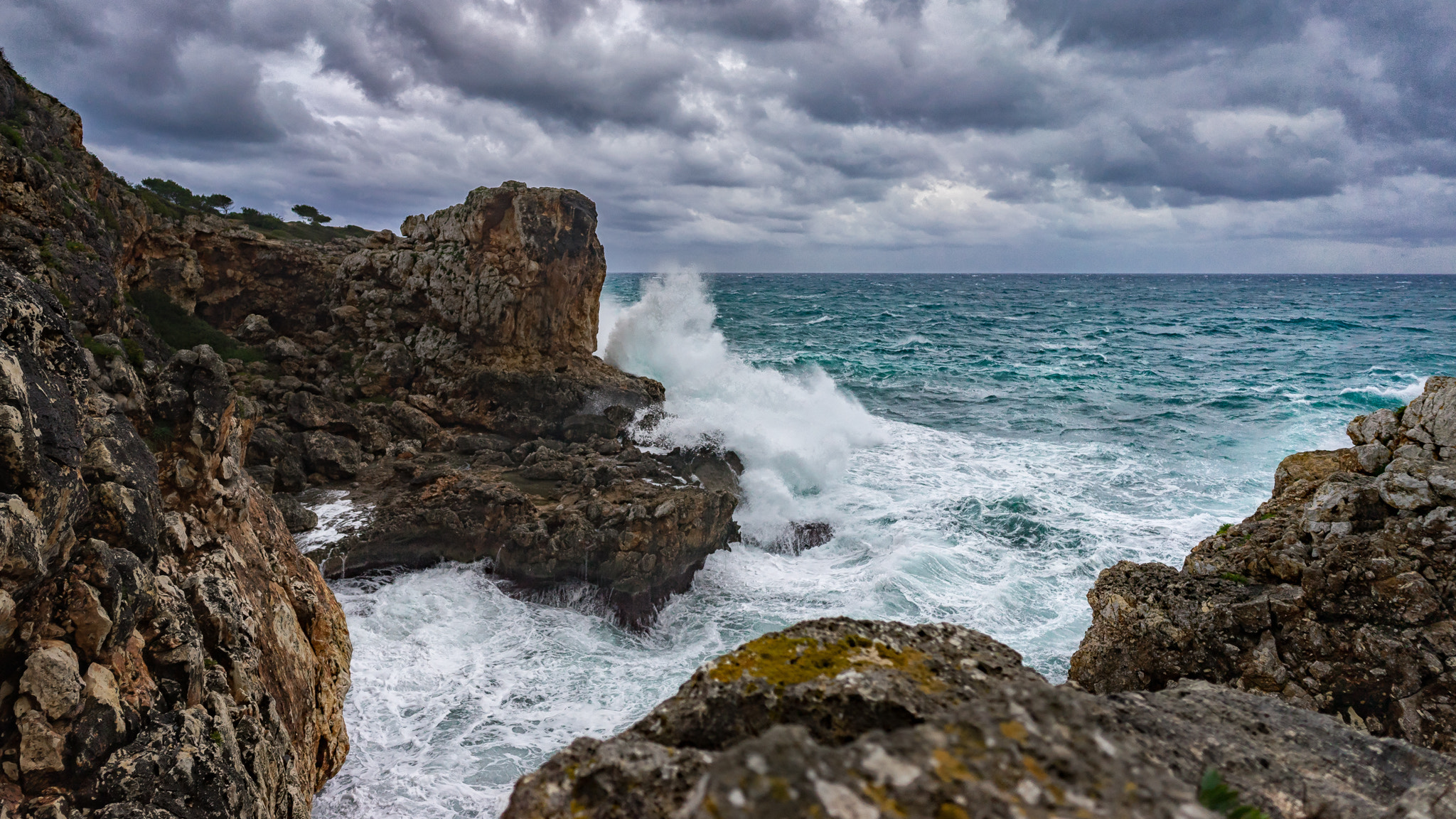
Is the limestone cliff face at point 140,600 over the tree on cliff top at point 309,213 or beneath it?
beneath

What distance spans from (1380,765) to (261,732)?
9.21m

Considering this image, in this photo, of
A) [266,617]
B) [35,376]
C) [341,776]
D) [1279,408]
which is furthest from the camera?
[1279,408]

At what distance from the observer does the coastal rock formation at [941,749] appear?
2.28 m

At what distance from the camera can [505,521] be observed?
18562 millimetres

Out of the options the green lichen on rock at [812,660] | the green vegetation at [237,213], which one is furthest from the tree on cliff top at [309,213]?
the green lichen on rock at [812,660]

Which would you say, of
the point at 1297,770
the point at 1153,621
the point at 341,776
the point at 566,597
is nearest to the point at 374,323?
the point at 566,597

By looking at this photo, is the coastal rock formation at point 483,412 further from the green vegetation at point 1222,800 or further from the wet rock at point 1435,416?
the green vegetation at point 1222,800

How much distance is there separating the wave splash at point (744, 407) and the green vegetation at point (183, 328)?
14.3 m

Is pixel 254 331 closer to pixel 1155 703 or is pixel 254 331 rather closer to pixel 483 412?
pixel 483 412

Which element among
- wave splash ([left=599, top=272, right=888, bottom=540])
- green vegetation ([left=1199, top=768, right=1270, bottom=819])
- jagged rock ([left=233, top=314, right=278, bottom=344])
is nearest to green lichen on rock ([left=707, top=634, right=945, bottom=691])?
green vegetation ([left=1199, top=768, right=1270, bottom=819])

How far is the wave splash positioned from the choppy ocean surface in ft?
0.49

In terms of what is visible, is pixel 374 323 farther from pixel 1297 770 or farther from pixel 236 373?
pixel 1297 770

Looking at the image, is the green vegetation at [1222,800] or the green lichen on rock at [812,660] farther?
the green lichen on rock at [812,660]

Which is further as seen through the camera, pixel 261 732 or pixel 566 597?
pixel 566 597
